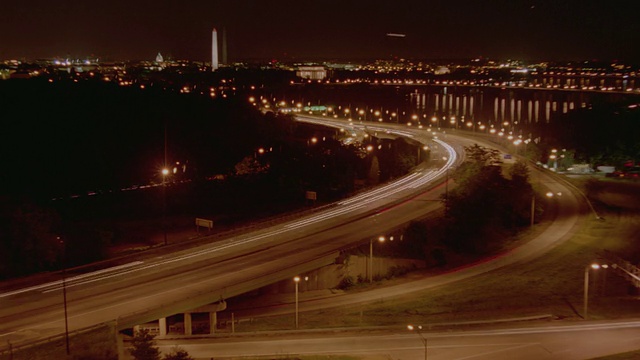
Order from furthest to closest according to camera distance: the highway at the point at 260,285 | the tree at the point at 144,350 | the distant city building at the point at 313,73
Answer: the distant city building at the point at 313,73 → the highway at the point at 260,285 → the tree at the point at 144,350

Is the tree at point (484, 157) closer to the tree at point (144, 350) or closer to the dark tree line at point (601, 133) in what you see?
the dark tree line at point (601, 133)

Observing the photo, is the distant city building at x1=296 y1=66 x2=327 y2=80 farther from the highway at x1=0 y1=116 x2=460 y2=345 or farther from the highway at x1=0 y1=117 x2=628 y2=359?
the highway at x1=0 y1=117 x2=628 y2=359

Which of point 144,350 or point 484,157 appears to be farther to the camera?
point 484,157

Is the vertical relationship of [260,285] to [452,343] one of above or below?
above

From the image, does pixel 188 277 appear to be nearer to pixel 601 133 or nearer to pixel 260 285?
pixel 260 285

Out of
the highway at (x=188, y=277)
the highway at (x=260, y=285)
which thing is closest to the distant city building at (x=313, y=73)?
the highway at (x=188, y=277)

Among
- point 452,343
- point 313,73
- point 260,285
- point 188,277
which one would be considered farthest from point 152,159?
point 313,73

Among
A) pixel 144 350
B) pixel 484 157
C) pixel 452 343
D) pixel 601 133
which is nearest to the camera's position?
pixel 144 350
